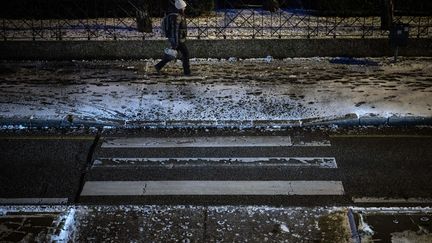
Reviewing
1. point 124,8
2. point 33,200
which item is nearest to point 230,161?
point 33,200

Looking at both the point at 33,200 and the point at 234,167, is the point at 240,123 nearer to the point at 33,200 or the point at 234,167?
the point at 234,167

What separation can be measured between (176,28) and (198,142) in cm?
430

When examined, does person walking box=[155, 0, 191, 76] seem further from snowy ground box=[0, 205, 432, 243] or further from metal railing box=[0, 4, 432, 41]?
snowy ground box=[0, 205, 432, 243]

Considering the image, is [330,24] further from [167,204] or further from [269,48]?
[167,204]

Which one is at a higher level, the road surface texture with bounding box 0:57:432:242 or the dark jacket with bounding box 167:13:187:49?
the dark jacket with bounding box 167:13:187:49

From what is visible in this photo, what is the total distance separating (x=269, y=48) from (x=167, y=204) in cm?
863

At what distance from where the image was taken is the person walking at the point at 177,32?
12281 millimetres

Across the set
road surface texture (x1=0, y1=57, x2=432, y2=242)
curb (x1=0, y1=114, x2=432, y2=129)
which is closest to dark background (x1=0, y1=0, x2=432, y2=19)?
road surface texture (x1=0, y1=57, x2=432, y2=242)

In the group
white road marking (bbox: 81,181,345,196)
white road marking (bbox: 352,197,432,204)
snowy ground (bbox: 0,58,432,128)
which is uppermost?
snowy ground (bbox: 0,58,432,128)

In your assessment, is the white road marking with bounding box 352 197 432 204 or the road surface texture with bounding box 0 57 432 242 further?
the white road marking with bounding box 352 197 432 204

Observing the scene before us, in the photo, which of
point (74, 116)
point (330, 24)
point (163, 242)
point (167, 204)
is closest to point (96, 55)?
point (74, 116)

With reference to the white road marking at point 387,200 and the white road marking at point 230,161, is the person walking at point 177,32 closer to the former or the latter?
the white road marking at point 230,161

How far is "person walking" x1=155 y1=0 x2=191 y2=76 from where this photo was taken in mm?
12281

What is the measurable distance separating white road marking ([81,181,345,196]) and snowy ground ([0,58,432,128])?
2.61 metres
